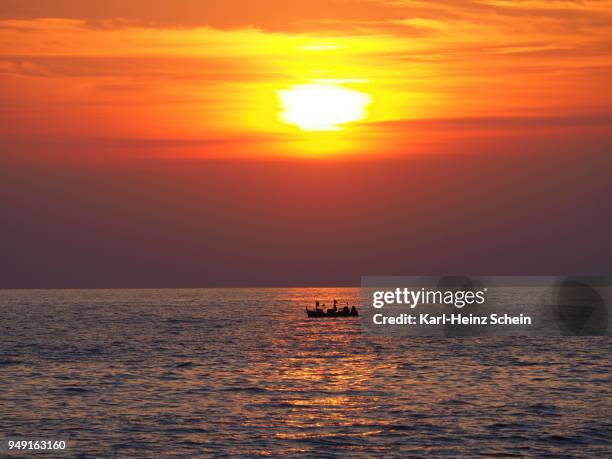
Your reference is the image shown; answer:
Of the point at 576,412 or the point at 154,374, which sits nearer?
the point at 576,412

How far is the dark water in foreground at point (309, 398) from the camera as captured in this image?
2020 inches

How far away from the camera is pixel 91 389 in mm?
70750

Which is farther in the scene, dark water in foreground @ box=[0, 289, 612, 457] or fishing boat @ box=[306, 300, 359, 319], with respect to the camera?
fishing boat @ box=[306, 300, 359, 319]

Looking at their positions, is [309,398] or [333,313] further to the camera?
[333,313]

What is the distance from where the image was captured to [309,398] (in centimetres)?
6631

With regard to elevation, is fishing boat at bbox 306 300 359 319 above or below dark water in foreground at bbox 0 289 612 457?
above

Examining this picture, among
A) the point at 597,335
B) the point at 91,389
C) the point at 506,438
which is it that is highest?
the point at 597,335

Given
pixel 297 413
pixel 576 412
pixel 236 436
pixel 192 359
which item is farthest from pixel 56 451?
pixel 192 359

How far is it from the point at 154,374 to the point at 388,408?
2603cm

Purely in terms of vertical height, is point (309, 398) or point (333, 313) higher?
point (333, 313)

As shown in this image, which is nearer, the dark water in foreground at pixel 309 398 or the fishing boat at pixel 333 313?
the dark water in foreground at pixel 309 398

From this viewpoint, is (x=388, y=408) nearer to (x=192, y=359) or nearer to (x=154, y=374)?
(x=154, y=374)

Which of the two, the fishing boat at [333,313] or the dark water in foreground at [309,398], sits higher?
the fishing boat at [333,313]

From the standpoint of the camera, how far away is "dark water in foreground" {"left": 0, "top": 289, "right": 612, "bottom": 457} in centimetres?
5131
